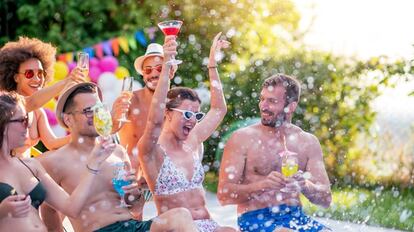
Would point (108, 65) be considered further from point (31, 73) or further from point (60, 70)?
point (31, 73)

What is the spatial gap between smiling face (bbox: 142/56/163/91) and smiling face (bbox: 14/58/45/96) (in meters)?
0.75

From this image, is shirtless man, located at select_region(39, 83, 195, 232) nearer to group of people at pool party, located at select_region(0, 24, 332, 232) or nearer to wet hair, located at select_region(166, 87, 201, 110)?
group of people at pool party, located at select_region(0, 24, 332, 232)

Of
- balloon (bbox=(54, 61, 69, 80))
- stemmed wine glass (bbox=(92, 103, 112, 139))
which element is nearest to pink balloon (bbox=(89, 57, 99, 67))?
balloon (bbox=(54, 61, 69, 80))

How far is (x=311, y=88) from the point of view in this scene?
10828mm

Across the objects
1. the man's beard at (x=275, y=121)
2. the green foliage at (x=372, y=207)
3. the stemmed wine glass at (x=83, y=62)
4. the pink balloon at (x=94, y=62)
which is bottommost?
the green foliage at (x=372, y=207)

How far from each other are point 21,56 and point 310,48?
5.08 m

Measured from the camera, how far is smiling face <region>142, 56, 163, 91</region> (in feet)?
22.3

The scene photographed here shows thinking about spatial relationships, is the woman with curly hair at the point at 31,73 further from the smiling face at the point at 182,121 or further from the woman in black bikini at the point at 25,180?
the woman in black bikini at the point at 25,180

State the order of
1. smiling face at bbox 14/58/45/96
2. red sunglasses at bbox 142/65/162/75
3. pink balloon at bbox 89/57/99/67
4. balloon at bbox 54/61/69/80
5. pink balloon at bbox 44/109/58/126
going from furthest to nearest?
pink balloon at bbox 89/57/99/67
balloon at bbox 54/61/69/80
pink balloon at bbox 44/109/58/126
red sunglasses at bbox 142/65/162/75
smiling face at bbox 14/58/45/96

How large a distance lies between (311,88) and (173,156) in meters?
5.36

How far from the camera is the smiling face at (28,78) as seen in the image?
21.9ft

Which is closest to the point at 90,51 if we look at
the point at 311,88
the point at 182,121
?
the point at 311,88

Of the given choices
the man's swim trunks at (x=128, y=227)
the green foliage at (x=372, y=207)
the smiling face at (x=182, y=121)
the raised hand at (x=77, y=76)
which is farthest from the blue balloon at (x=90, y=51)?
the man's swim trunks at (x=128, y=227)

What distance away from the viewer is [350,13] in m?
12.9
